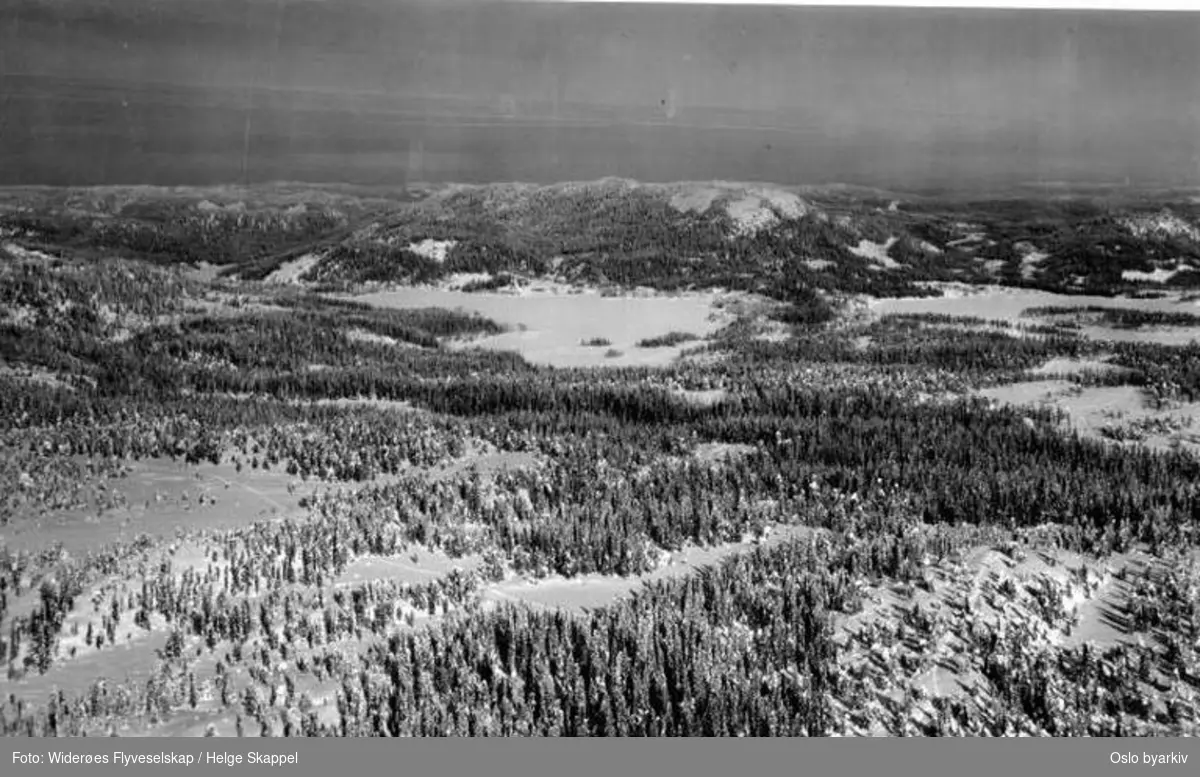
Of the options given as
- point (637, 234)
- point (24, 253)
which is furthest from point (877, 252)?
point (24, 253)

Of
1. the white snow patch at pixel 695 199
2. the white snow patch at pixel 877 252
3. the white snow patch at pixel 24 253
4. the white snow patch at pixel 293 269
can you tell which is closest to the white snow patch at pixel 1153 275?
the white snow patch at pixel 877 252

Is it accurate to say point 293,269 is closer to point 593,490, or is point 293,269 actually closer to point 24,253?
point 24,253

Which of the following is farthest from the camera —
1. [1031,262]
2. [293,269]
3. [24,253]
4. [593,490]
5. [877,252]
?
[293,269]

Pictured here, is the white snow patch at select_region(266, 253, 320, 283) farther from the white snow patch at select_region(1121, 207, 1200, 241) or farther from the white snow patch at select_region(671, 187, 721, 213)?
the white snow patch at select_region(1121, 207, 1200, 241)

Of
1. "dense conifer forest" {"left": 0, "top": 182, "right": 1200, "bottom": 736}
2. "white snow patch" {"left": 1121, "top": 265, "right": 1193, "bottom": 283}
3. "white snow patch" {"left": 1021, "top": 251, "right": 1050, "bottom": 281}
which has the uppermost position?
"white snow patch" {"left": 1021, "top": 251, "right": 1050, "bottom": 281}

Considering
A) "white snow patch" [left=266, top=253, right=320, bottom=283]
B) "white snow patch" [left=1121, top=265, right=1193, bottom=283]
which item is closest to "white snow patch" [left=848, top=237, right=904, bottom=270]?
"white snow patch" [left=1121, top=265, right=1193, bottom=283]

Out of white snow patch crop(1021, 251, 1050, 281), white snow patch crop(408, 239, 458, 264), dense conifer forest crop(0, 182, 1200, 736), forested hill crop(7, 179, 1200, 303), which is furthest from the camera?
white snow patch crop(1021, 251, 1050, 281)

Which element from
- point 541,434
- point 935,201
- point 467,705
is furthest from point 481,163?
point 935,201

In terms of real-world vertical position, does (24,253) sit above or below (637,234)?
below

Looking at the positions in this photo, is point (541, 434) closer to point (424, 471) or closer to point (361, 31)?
point (424, 471)

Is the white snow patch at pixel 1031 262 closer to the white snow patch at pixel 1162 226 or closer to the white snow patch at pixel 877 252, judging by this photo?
the white snow patch at pixel 1162 226

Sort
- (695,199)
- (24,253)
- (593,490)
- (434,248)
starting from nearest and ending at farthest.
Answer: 1. (593,490)
2. (24,253)
3. (695,199)
4. (434,248)
